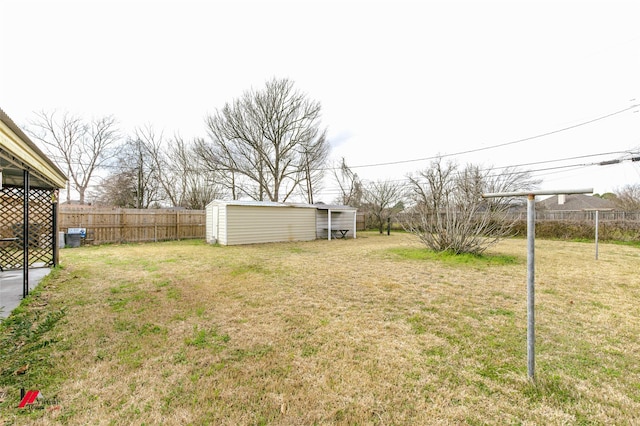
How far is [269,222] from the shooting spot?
1220 centimetres

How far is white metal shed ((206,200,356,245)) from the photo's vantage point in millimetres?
10984

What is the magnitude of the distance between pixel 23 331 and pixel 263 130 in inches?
588

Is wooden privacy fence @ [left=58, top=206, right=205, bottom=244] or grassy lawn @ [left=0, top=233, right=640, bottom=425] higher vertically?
wooden privacy fence @ [left=58, top=206, right=205, bottom=244]

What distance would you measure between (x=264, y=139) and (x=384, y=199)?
9613mm

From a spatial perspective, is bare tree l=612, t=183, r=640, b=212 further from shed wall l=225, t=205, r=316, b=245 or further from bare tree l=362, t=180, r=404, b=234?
shed wall l=225, t=205, r=316, b=245

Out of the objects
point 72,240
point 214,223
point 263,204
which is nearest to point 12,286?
point 72,240

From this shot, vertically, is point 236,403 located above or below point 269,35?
below

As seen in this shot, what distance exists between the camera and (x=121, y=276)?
529 centimetres

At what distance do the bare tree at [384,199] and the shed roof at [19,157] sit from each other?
54.5 feet

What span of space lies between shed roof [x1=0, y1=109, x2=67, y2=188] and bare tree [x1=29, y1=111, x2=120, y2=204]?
14.7m

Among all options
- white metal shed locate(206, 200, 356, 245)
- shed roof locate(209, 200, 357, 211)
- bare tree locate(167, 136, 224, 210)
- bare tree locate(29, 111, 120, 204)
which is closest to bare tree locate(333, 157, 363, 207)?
white metal shed locate(206, 200, 356, 245)

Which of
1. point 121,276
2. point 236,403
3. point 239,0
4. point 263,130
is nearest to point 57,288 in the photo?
point 121,276

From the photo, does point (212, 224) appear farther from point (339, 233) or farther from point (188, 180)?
point (188, 180)

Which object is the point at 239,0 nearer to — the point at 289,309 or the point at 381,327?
the point at 289,309
